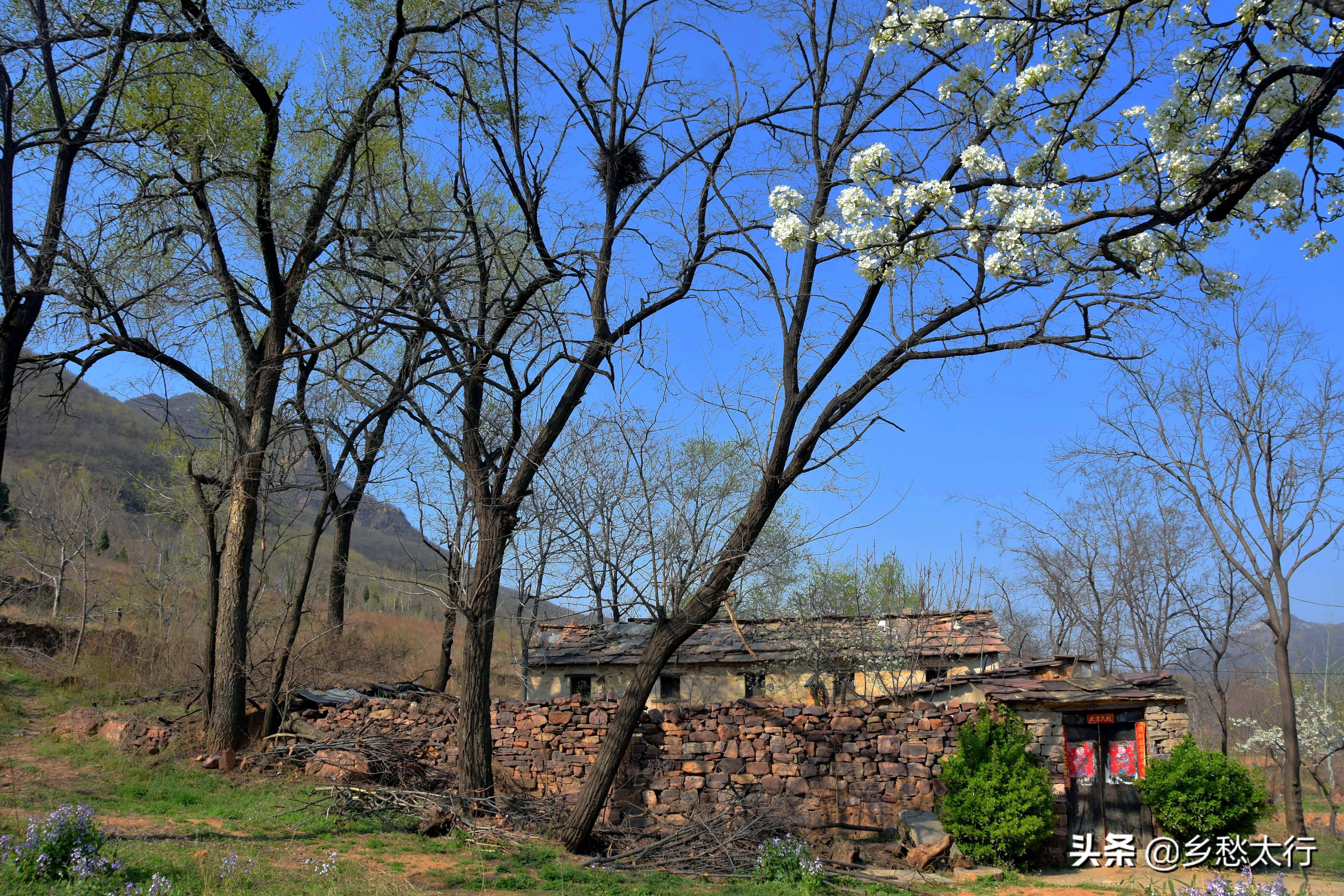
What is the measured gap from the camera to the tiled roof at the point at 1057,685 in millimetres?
12000

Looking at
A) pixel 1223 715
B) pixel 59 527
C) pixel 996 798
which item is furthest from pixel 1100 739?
pixel 59 527

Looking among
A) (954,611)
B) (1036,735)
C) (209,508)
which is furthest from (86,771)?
(954,611)

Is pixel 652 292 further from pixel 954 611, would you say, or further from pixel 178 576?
pixel 178 576

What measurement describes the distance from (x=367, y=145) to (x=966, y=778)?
449 inches

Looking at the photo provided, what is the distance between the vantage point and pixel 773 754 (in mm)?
11727

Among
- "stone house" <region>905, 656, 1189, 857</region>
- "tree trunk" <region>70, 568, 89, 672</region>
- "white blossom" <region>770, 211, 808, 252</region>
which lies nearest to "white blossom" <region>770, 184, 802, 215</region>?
"white blossom" <region>770, 211, 808, 252</region>

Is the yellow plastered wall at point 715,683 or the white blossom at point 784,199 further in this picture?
the yellow plastered wall at point 715,683

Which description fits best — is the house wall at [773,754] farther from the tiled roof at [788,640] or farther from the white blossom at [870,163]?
the white blossom at [870,163]

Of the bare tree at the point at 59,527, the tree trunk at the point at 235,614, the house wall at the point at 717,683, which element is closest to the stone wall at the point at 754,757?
the tree trunk at the point at 235,614

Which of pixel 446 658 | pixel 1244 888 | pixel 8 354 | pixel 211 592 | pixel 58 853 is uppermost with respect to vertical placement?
pixel 8 354

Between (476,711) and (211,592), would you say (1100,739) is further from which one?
(211,592)

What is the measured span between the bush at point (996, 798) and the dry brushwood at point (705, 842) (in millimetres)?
2257

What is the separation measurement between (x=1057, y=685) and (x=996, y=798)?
2623 millimetres

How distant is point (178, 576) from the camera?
23.5 meters
